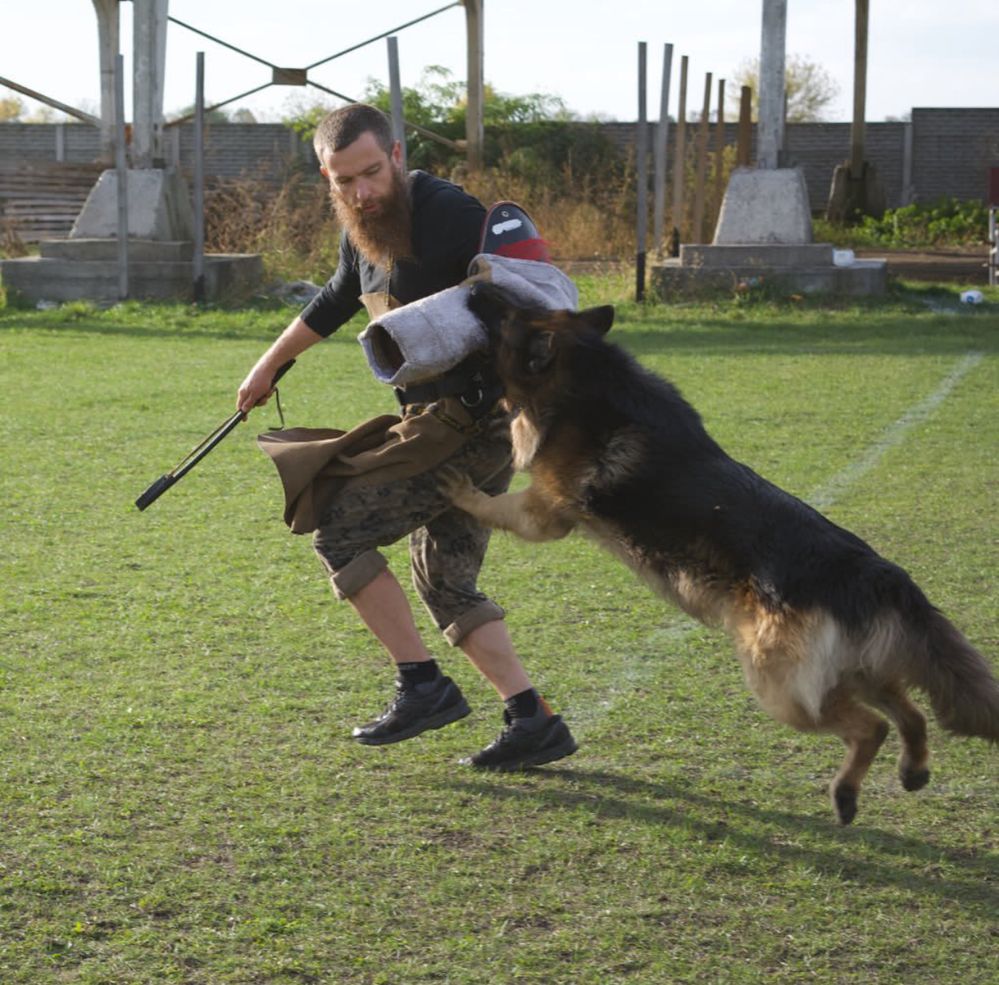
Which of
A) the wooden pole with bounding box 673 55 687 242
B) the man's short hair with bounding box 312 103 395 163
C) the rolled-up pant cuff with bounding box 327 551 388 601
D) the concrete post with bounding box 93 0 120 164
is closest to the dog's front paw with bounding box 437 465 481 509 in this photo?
the rolled-up pant cuff with bounding box 327 551 388 601

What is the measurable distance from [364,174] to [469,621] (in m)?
1.39

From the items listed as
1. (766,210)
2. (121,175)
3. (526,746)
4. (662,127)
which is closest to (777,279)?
(766,210)

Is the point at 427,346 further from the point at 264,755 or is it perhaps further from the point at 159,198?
the point at 159,198

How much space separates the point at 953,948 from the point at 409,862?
1.36m

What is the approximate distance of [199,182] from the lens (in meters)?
18.8

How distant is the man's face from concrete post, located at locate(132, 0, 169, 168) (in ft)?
56.7

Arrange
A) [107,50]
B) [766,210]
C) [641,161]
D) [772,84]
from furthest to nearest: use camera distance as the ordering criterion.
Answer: [107,50] < [772,84] < [766,210] < [641,161]

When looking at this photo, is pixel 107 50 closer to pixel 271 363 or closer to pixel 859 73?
pixel 859 73

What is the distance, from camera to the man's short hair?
4.27 metres

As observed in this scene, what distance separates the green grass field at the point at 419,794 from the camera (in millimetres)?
3430

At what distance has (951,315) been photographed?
1769 centimetres

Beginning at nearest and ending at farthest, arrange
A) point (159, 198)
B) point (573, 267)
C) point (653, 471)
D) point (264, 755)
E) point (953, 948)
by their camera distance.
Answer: point (953, 948) < point (653, 471) < point (264, 755) < point (159, 198) < point (573, 267)

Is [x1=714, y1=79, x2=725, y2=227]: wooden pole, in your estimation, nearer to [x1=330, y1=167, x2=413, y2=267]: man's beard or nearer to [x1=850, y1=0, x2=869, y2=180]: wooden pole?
[x1=850, y1=0, x2=869, y2=180]: wooden pole

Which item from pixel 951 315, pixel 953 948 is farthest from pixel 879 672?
pixel 951 315
